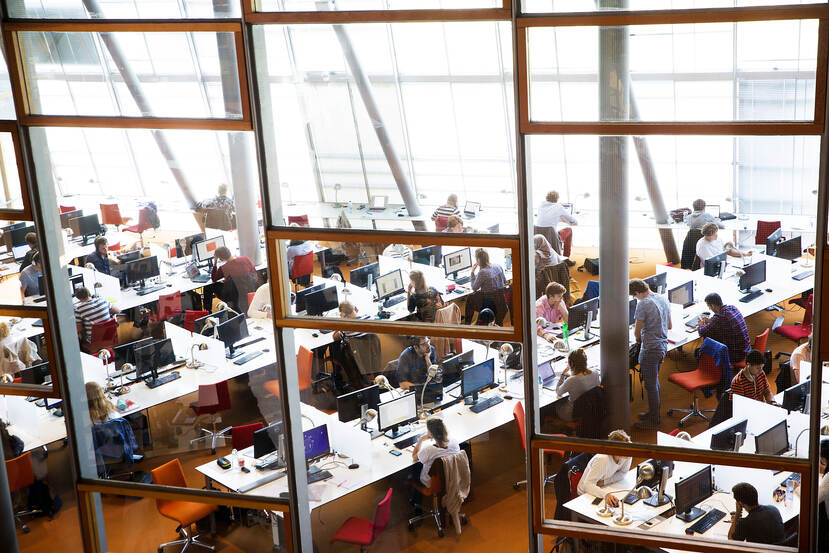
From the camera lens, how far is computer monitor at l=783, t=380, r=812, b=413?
399cm

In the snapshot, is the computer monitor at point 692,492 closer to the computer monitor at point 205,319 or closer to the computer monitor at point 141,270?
the computer monitor at point 205,319

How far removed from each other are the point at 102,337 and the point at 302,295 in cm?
130

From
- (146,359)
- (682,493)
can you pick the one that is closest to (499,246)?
(682,493)

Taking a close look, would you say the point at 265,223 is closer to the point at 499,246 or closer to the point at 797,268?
the point at 499,246

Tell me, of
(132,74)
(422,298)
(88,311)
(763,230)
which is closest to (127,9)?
(132,74)

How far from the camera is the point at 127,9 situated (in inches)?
177

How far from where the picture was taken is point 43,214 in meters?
4.81

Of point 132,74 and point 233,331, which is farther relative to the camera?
point 233,331

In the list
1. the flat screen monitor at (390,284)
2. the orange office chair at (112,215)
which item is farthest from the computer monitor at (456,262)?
the orange office chair at (112,215)

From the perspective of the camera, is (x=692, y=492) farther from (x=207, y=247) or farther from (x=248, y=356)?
(x=207, y=247)

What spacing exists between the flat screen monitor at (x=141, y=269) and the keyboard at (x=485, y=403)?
1909 mm

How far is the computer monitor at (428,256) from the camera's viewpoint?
441 centimetres

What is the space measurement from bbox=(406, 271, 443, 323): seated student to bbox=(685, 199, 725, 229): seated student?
4.24 feet

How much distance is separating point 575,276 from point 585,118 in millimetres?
784
